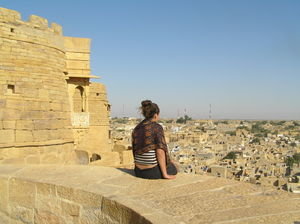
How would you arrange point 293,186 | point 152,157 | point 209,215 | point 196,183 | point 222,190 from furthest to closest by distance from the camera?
point 293,186 < point 152,157 < point 196,183 < point 222,190 < point 209,215

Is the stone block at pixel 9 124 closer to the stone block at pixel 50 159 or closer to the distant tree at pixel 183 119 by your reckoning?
Result: the stone block at pixel 50 159

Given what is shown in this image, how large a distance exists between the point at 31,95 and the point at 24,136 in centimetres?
87

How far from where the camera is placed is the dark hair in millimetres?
3639

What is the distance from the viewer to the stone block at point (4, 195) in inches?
129

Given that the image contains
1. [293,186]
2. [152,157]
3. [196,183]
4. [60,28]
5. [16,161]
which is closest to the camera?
[196,183]

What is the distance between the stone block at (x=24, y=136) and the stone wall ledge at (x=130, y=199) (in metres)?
3.33

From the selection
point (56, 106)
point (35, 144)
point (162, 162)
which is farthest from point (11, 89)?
point (162, 162)

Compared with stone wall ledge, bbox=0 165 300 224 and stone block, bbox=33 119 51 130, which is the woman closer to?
stone wall ledge, bbox=0 165 300 224

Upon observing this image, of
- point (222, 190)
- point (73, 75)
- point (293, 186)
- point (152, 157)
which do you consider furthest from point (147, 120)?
point (293, 186)

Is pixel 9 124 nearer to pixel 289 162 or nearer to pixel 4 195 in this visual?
pixel 4 195

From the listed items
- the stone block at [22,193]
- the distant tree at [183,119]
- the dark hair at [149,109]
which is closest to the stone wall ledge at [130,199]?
the stone block at [22,193]

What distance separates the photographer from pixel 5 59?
705 cm

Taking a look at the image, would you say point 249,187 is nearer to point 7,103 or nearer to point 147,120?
point 147,120

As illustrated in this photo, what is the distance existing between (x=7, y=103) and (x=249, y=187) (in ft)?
17.5
